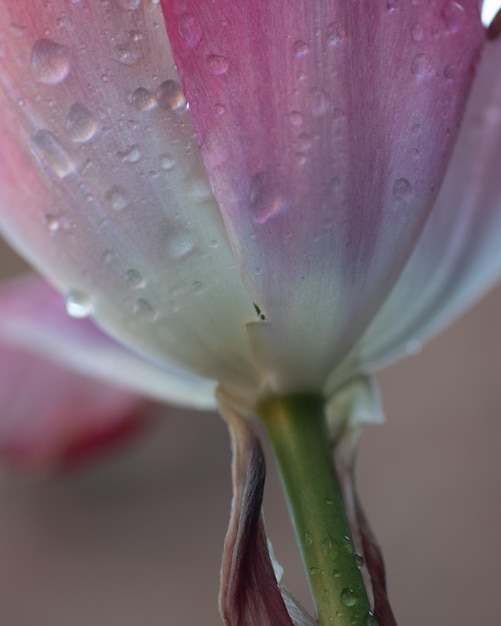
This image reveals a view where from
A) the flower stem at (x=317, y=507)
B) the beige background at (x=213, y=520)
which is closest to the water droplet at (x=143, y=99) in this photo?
the flower stem at (x=317, y=507)

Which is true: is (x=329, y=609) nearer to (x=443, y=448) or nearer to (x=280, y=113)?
(x=280, y=113)

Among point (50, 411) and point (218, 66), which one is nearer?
point (218, 66)

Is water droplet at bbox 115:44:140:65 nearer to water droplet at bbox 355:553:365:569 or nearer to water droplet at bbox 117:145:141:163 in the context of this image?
water droplet at bbox 117:145:141:163

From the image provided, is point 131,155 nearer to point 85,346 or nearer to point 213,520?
point 85,346

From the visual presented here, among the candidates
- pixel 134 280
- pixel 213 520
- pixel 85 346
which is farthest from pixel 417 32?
pixel 213 520

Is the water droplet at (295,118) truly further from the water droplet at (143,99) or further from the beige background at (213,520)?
the beige background at (213,520)

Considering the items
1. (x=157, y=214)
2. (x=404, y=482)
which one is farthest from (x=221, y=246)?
(x=404, y=482)
